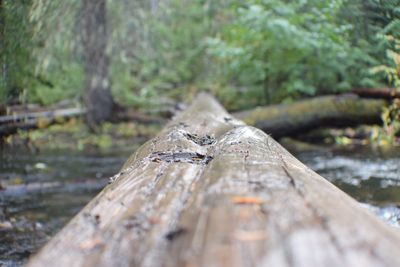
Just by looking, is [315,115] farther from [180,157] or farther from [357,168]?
[180,157]

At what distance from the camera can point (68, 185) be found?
5.16 m

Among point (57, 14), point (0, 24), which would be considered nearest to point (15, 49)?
point (0, 24)

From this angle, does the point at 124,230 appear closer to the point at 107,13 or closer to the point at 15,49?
the point at 15,49

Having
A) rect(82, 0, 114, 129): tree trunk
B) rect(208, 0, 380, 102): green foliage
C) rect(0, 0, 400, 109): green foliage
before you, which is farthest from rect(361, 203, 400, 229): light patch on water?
rect(82, 0, 114, 129): tree trunk

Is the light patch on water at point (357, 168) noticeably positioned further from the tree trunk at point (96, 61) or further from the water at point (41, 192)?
the tree trunk at point (96, 61)

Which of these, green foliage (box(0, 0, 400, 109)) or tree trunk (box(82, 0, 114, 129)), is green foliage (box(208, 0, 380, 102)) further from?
tree trunk (box(82, 0, 114, 129))

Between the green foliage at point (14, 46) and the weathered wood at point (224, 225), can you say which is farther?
the green foliage at point (14, 46)

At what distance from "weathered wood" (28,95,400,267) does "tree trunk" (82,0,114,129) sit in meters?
5.47

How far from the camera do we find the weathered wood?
3.30ft

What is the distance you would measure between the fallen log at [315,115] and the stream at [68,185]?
0.71m

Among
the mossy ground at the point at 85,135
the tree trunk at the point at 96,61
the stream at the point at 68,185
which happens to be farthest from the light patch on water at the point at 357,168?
the mossy ground at the point at 85,135

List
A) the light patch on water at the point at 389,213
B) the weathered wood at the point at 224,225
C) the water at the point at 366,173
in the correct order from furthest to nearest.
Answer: the water at the point at 366,173 → the light patch on water at the point at 389,213 → the weathered wood at the point at 224,225

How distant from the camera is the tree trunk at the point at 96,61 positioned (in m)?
7.39

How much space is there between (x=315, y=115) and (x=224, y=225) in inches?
270
